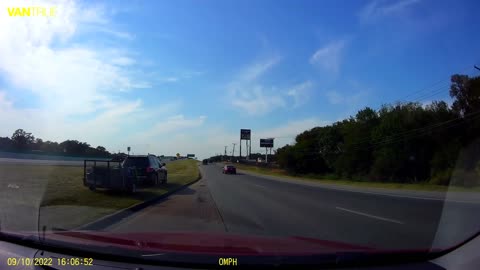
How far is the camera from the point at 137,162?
84.8 ft

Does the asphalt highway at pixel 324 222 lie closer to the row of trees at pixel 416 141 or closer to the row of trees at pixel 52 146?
the row of trees at pixel 416 141

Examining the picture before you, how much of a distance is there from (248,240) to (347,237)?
5.81m

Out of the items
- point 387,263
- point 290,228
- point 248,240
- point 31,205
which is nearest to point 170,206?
point 31,205

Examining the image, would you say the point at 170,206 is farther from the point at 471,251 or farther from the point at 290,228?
the point at 471,251

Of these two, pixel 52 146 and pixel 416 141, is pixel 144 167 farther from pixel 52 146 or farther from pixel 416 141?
Result: pixel 52 146

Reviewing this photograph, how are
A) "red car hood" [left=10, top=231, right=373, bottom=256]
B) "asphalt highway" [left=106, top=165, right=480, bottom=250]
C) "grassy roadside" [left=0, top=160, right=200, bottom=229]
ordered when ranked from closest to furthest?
"red car hood" [left=10, top=231, right=373, bottom=256] → "asphalt highway" [left=106, top=165, right=480, bottom=250] → "grassy roadside" [left=0, top=160, right=200, bottom=229]

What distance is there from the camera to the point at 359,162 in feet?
260

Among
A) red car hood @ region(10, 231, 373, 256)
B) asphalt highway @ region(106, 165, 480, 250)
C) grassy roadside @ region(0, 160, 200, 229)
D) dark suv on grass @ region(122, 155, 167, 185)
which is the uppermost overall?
dark suv on grass @ region(122, 155, 167, 185)

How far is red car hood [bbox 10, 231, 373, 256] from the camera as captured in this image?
162 inches

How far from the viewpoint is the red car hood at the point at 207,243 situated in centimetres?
411

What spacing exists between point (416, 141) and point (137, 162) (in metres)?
48.7

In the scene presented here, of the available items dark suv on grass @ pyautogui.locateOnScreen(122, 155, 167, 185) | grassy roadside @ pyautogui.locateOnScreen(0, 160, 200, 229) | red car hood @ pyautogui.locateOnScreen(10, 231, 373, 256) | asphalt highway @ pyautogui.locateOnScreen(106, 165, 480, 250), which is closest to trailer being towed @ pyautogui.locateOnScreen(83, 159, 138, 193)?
grassy roadside @ pyautogui.locateOnScreen(0, 160, 200, 229)

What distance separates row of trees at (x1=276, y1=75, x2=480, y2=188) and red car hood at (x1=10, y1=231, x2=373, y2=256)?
37.9 meters

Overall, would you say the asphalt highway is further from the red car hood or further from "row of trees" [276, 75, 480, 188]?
"row of trees" [276, 75, 480, 188]
